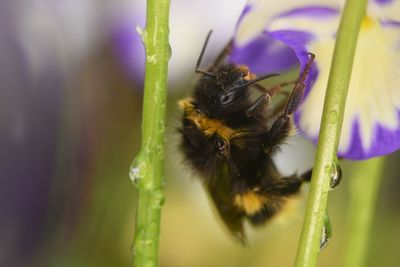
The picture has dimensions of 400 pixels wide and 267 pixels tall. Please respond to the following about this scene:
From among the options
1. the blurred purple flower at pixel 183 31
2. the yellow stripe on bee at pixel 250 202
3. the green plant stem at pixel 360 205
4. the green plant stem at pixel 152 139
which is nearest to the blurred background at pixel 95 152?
the blurred purple flower at pixel 183 31

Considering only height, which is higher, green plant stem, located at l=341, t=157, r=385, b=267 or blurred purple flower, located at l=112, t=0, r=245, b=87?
blurred purple flower, located at l=112, t=0, r=245, b=87

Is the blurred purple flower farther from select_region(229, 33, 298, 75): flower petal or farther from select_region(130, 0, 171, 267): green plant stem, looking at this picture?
select_region(130, 0, 171, 267): green plant stem

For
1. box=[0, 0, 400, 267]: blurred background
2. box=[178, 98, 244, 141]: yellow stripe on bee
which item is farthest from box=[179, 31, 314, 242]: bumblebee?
box=[0, 0, 400, 267]: blurred background

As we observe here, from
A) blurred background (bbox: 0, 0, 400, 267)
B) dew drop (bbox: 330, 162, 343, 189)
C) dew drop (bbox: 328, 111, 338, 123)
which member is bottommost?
blurred background (bbox: 0, 0, 400, 267)

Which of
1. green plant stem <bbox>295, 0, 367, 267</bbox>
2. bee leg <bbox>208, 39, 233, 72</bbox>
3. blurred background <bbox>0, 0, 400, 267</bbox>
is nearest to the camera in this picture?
green plant stem <bbox>295, 0, 367, 267</bbox>

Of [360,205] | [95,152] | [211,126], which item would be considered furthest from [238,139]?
[95,152]

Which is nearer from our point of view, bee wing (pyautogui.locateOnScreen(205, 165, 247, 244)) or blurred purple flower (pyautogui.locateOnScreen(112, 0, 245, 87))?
bee wing (pyautogui.locateOnScreen(205, 165, 247, 244))

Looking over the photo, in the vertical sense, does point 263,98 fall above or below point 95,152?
above

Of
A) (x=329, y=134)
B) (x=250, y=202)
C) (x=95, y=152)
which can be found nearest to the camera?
(x=329, y=134)

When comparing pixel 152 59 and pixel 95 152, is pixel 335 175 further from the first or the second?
pixel 95 152
